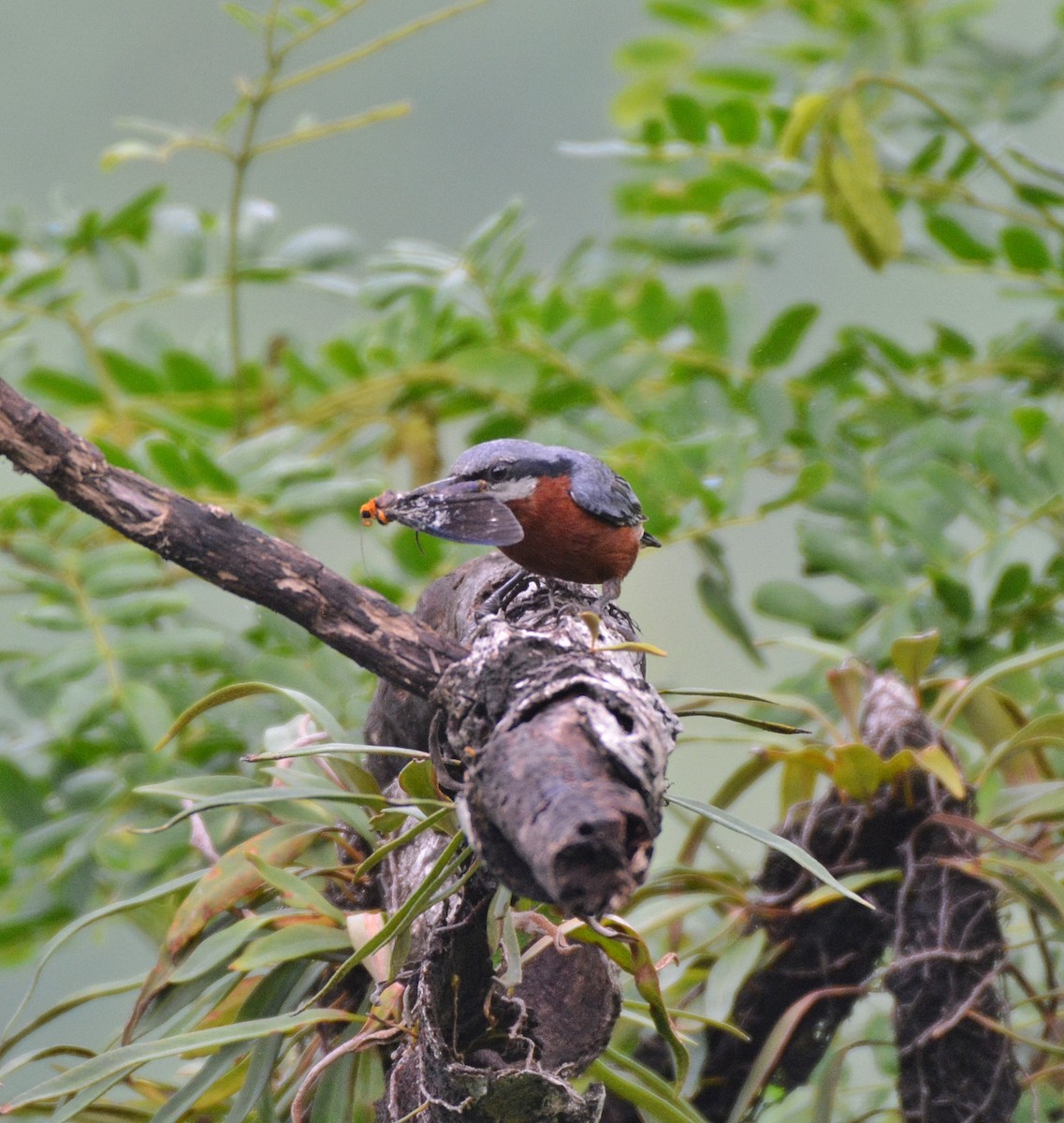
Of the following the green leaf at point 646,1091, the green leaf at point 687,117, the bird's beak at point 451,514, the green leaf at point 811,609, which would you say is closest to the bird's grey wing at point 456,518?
the bird's beak at point 451,514

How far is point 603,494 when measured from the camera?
805 mm

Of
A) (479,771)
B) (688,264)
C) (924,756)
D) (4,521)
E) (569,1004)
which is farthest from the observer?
(688,264)

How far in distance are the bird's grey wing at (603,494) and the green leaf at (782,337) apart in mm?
692

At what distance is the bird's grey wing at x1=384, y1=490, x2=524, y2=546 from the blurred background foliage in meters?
0.36

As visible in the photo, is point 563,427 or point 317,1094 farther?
point 563,427

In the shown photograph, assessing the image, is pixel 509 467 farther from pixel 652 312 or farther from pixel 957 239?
pixel 957 239

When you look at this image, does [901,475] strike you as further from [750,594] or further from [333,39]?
[333,39]

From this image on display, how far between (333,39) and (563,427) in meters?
1.89

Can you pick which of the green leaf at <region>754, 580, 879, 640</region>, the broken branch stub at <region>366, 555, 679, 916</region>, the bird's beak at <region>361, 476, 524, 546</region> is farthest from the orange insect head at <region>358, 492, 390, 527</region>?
the green leaf at <region>754, 580, 879, 640</region>

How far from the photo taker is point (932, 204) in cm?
157

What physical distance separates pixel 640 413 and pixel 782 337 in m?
0.20

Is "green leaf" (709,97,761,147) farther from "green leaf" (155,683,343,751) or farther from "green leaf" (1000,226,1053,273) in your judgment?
"green leaf" (155,683,343,751)

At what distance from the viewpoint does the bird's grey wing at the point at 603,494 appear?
0.79 metres

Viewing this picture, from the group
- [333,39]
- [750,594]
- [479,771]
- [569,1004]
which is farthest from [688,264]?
[333,39]
